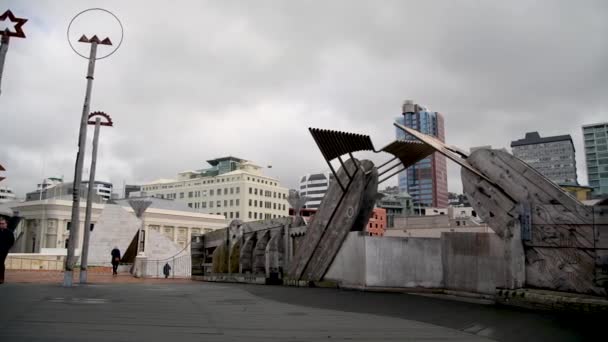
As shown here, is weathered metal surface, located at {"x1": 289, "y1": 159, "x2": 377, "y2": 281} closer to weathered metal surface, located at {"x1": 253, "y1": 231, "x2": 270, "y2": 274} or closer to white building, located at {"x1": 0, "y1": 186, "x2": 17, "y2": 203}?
weathered metal surface, located at {"x1": 253, "y1": 231, "x2": 270, "y2": 274}

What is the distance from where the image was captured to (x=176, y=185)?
160 metres

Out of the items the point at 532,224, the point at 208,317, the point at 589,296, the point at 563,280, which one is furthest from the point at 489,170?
the point at 208,317

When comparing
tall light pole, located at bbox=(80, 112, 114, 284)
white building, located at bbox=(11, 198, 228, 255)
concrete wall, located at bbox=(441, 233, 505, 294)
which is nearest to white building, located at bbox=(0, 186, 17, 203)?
white building, located at bbox=(11, 198, 228, 255)

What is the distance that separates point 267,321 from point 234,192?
133 metres

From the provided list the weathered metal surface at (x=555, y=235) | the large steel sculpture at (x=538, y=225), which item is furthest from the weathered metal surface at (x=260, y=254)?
the weathered metal surface at (x=555, y=235)

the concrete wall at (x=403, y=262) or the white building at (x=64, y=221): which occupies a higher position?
the white building at (x=64, y=221)

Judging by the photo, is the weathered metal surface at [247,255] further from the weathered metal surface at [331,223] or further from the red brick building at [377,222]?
the red brick building at [377,222]

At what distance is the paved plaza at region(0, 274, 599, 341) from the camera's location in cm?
635

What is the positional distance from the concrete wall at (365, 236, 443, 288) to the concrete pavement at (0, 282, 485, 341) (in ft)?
17.5

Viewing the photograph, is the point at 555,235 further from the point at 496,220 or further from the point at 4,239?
the point at 4,239

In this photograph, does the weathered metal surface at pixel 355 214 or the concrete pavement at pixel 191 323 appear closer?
the concrete pavement at pixel 191 323

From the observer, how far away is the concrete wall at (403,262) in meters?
14.9

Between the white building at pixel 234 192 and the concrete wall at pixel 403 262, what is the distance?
119184mm

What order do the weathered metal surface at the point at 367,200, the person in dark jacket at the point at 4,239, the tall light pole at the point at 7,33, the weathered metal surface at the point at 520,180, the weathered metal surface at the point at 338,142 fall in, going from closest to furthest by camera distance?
the tall light pole at the point at 7,33, the weathered metal surface at the point at 520,180, the person in dark jacket at the point at 4,239, the weathered metal surface at the point at 338,142, the weathered metal surface at the point at 367,200
